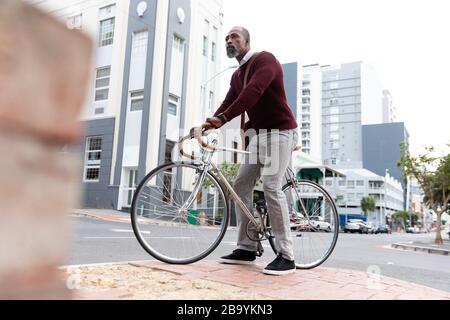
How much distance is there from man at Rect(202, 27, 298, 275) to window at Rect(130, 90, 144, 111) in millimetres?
19312

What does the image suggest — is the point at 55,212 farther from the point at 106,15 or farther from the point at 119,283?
the point at 106,15

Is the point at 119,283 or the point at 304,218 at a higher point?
the point at 304,218

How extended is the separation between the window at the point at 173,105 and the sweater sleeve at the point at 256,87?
1986 cm

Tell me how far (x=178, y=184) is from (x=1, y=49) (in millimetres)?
2764

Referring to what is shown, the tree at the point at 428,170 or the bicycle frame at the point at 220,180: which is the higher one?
the tree at the point at 428,170

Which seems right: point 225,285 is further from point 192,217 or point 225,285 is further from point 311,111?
point 311,111

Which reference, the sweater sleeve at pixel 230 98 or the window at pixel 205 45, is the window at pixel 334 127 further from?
the sweater sleeve at pixel 230 98

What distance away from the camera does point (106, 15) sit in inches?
902

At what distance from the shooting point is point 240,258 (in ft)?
11.0

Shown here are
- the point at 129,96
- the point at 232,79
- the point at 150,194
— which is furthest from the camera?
the point at 129,96

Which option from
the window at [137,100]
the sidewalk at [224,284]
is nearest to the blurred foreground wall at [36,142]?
the sidewalk at [224,284]

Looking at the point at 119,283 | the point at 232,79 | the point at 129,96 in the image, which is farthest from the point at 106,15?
the point at 119,283

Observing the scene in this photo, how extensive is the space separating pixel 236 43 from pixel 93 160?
21.3m

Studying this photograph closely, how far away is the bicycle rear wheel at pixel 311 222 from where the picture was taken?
363 centimetres
